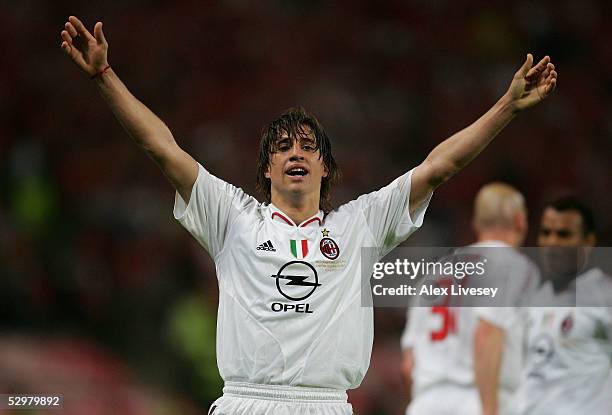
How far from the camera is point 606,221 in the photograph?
10.7 m

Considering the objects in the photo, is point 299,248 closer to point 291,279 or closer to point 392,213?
point 291,279

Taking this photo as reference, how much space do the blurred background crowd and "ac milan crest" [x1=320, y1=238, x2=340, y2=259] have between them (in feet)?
14.9

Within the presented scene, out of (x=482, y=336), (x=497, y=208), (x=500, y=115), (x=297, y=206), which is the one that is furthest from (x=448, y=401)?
(x=500, y=115)

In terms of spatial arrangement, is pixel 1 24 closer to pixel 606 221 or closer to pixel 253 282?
pixel 606 221

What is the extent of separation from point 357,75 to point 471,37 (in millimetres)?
1626

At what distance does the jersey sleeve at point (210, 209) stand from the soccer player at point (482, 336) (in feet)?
7.78

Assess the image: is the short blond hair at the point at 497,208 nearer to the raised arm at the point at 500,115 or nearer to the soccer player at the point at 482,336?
the soccer player at the point at 482,336

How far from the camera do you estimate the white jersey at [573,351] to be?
20.2 feet

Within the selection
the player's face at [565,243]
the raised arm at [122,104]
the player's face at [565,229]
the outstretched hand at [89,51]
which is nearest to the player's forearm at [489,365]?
the player's face at [565,243]

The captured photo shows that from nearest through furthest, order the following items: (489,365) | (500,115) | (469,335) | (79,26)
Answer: (79,26), (500,115), (489,365), (469,335)

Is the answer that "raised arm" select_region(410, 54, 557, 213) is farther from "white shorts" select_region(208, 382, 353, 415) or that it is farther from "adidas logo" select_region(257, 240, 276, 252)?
"white shorts" select_region(208, 382, 353, 415)

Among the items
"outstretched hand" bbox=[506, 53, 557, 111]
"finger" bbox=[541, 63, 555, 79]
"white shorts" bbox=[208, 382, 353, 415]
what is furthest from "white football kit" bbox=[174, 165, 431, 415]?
"finger" bbox=[541, 63, 555, 79]

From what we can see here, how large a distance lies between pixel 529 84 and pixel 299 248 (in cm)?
116

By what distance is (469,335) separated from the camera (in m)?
6.60
